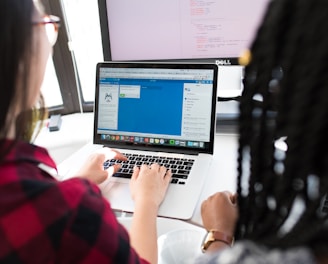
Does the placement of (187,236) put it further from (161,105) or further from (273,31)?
(273,31)

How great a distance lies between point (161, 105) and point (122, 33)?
0.36 m

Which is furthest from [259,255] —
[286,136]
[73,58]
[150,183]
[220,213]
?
[73,58]

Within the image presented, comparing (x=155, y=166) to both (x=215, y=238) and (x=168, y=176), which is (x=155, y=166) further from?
(x=215, y=238)

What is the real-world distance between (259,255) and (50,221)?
0.26 metres

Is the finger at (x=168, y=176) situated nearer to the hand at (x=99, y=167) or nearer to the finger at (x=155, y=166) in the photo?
the finger at (x=155, y=166)

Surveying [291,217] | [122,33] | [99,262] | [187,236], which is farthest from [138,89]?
[291,217]

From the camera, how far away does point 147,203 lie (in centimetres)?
79

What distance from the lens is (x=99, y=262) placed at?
50 cm

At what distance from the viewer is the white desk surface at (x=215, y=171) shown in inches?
35.2

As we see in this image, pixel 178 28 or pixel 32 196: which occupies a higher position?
pixel 178 28

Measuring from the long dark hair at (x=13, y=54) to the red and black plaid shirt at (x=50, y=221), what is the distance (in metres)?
0.05

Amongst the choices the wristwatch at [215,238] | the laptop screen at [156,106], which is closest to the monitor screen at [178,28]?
the laptop screen at [156,106]

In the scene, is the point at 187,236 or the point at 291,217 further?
the point at 187,236

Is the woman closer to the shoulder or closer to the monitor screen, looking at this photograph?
the shoulder
